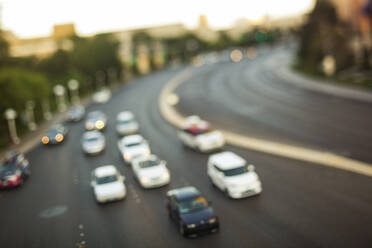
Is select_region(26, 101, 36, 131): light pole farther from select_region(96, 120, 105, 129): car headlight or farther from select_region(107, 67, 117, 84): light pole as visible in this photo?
select_region(107, 67, 117, 84): light pole

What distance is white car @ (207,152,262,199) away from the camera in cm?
2114

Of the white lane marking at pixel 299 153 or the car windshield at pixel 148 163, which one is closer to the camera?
the white lane marking at pixel 299 153

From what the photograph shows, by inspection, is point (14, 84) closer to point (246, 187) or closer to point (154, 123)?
point (154, 123)

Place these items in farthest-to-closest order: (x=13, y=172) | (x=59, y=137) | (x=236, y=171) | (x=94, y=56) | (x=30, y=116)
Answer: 1. (x=94, y=56)
2. (x=30, y=116)
3. (x=59, y=137)
4. (x=13, y=172)
5. (x=236, y=171)

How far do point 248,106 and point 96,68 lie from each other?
231ft

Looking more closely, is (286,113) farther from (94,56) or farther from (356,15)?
(94,56)

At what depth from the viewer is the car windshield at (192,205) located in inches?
709

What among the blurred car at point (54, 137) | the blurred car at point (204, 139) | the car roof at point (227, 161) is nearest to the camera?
the car roof at point (227, 161)

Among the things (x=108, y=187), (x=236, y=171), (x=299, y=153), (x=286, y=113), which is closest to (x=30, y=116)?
(x=286, y=113)

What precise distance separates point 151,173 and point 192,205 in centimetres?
719

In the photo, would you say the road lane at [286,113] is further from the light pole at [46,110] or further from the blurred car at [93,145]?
the light pole at [46,110]

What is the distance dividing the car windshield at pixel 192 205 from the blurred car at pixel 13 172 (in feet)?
53.0

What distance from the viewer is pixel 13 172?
30156 millimetres

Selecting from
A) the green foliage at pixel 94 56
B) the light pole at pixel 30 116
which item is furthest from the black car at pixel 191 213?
the green foliage at pixel 94 56
